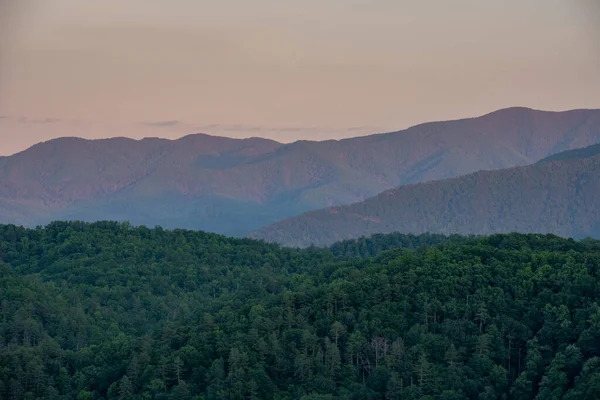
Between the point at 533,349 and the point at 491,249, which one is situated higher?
the point at 491,249

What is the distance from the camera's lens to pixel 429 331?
77500 mm

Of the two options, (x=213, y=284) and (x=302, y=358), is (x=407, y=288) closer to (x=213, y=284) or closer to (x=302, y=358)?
(x=302, y=358)

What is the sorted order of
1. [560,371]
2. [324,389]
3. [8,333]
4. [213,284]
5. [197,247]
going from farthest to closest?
[197,247], [213,284], [8,333], [324,389], [560,371]

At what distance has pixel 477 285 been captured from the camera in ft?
266

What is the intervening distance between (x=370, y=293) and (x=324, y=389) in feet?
37.8

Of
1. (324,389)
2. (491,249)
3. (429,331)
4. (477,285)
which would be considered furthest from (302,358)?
(491,249)

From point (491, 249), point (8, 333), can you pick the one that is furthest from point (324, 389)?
point (8, 333)

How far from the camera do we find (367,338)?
78.1 metres

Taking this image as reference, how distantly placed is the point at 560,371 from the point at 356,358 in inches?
Answer: 569

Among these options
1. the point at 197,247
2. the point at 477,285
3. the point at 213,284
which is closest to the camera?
the point at 477,285

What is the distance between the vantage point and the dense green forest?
71.8 meters

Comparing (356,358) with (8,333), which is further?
(8,333)

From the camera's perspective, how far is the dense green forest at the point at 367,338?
2827 inches

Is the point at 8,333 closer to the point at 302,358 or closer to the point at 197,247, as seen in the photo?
the point at 302,358
